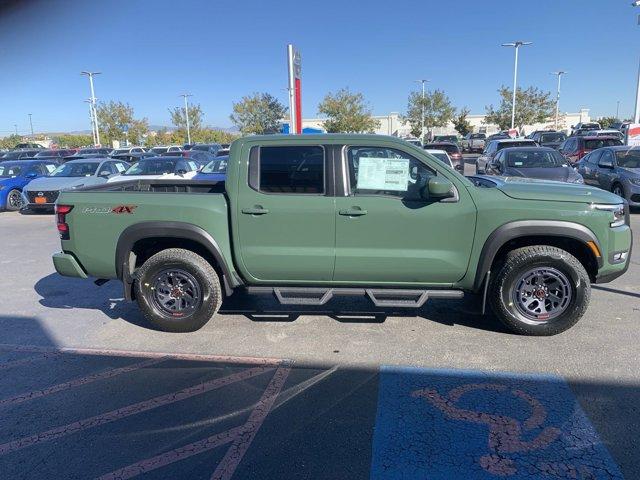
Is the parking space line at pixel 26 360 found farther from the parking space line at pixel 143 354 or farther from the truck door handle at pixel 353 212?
the truck door handle at pixel 353 212

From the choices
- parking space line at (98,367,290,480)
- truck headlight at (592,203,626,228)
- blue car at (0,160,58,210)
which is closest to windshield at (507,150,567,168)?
truck headlight at (592,203,626,228)

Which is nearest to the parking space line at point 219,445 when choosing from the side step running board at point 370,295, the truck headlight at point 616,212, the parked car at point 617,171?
the side step running board at point 370,295

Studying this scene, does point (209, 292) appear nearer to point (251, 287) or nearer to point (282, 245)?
point (251, 287)

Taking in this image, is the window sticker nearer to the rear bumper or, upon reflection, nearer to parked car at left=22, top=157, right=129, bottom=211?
the rear bumper

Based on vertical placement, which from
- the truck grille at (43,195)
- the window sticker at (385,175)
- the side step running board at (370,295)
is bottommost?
the side step running board at (370,295)

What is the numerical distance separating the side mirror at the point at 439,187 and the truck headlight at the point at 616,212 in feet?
4.30

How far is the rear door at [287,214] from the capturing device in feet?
14.9

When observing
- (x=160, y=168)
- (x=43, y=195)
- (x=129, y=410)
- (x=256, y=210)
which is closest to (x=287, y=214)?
(x=256, y=210)

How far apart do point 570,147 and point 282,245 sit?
60.4 feet

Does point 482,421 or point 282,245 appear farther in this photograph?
point 282,245

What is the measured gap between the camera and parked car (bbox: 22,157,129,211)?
13.2 meters

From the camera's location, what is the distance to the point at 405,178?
4.54m

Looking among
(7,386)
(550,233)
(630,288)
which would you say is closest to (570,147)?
(630,288)

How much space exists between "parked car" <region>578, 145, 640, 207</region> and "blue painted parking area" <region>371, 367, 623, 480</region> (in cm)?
897
